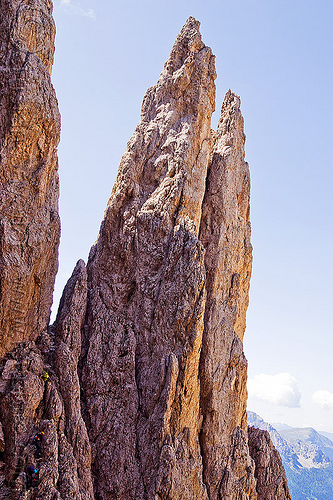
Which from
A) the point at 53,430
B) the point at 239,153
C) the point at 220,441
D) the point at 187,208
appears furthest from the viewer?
the point at 239,153

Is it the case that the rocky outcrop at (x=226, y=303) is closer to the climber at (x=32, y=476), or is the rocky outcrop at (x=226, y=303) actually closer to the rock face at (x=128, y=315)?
the rock face at (x=128, y=315)

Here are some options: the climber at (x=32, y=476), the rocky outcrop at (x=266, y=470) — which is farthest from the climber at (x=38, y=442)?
the rocky outcrop at (x=266, y=470)

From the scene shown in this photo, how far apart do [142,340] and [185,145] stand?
13229mm

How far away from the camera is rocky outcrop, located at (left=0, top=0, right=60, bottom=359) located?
92.4 feet

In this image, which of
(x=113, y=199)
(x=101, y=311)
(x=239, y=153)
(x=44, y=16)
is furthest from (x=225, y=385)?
(x=44, y=16)

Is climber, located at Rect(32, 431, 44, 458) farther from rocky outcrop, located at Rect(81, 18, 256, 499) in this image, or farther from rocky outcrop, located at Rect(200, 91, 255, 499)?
rocky outcrop, located at Rect(200, 91, 255, 499)

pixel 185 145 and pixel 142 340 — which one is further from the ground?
pixel 185 145

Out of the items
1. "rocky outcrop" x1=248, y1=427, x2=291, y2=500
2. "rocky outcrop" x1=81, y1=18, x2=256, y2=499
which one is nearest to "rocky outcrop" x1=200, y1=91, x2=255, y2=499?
"rocky outcrop" x1=81, y1=18, x2=256, y2=499

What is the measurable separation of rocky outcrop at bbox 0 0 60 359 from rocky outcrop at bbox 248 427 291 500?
17.7 m

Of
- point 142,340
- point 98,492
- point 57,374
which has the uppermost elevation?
point 142,340

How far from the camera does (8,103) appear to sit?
1168 inches

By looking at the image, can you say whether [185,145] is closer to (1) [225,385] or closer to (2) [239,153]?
(2) [239,153]

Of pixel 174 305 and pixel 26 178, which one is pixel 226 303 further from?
pixel 26 178

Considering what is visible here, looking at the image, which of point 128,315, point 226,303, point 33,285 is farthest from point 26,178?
point 226,303
